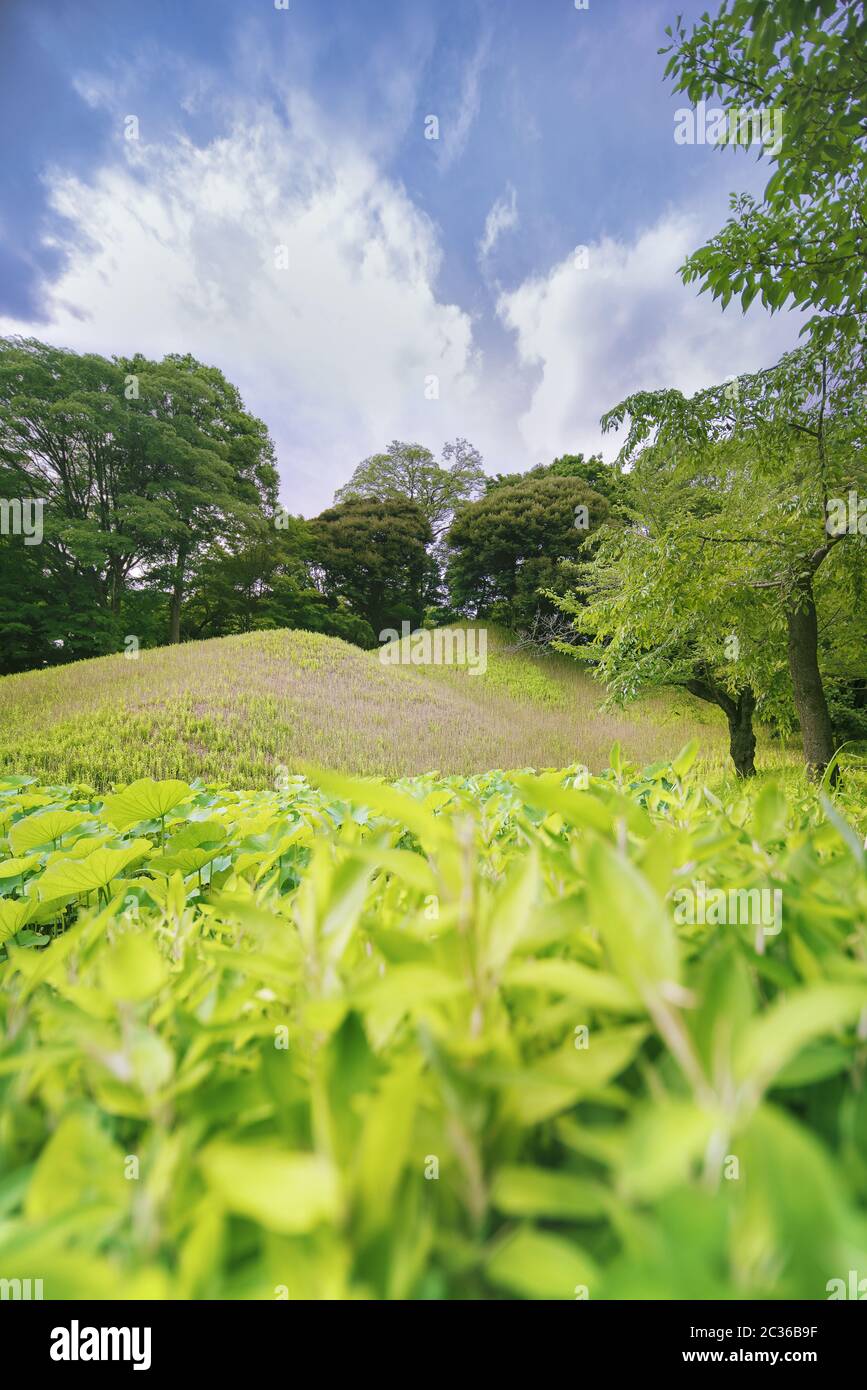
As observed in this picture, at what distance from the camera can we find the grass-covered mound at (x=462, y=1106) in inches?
6.4

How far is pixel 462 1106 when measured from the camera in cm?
18

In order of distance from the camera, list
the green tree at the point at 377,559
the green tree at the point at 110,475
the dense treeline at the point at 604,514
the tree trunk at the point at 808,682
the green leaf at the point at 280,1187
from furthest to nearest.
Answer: the green tree at the point at 377,559 < the green tree at the point at 110,475 < the tree trunk at the point at 808,682 < the dense treeline at the point at 604,514 < the green leaf at the point at 280,1187

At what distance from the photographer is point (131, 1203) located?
20cm

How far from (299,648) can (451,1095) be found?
35.5 feet

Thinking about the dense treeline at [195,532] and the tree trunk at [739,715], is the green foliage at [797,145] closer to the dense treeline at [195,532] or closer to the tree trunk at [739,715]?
the tree trunk at [739,715]

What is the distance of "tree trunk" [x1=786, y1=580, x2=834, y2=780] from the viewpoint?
161 inches

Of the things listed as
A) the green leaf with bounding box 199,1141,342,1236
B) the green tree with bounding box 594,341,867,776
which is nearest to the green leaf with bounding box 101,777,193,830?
the green leaf with bounding box 199,1141,342,1236

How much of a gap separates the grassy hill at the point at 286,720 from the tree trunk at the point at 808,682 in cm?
355

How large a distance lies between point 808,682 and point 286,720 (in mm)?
5557

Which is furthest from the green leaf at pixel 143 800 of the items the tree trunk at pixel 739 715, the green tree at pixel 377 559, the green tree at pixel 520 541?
the green tree at pixel 377 559

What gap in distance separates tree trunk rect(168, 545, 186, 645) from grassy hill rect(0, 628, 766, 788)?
5678 mm

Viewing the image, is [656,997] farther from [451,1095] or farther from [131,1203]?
[131,1203]

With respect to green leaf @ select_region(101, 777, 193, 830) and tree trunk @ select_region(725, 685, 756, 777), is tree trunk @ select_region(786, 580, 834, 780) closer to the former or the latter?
tree trunk @ select_region(725, 685, 756, 777)

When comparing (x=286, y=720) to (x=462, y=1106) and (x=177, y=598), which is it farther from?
(x=177, y=598)
